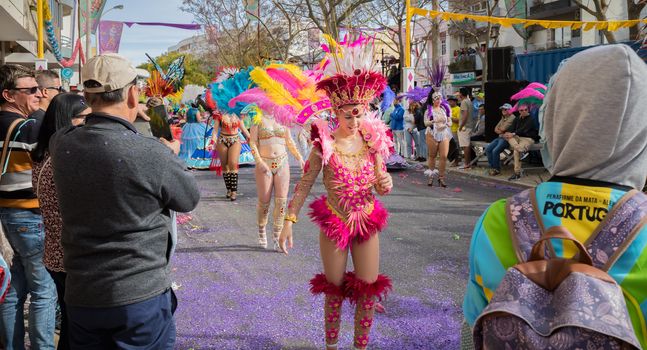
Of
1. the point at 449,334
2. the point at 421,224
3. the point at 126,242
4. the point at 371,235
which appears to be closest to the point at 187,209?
the point at 126,242

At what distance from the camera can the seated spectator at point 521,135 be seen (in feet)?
40.3

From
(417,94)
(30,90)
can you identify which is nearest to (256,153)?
(30,90)

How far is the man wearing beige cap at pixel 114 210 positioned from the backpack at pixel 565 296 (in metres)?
1.42

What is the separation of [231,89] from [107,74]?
6.15 meters

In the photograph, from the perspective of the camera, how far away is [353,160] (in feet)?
13.2

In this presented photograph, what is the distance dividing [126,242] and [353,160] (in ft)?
6.76

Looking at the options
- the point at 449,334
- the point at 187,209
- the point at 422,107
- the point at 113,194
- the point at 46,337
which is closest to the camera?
the point at 113,194

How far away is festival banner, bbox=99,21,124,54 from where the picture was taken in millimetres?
33406

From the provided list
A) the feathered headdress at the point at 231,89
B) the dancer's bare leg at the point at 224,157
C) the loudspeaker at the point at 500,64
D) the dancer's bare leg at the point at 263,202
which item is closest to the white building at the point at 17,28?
the dancer's bare leg at the point at 224,157

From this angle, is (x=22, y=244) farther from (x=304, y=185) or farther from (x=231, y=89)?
(x=231, y=89)

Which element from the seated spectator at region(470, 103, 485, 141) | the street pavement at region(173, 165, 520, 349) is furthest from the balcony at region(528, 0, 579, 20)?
the street pavement at region(173, 165, 520, 349)

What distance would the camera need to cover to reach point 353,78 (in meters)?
4.02

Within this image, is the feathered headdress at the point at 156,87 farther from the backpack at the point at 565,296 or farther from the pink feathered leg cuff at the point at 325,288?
the backpack at the point at 565,296

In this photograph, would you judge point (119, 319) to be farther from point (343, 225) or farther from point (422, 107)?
point (422, 107)
